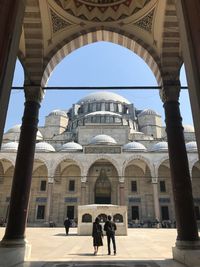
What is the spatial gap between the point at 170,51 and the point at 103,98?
3169 cm

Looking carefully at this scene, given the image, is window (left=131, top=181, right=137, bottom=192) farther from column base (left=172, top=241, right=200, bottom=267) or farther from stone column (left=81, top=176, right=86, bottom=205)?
column base (left=172, top=241, right=200, bottom=267)

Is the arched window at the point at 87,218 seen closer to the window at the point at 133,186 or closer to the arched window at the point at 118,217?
the arched window at the point at 118,217

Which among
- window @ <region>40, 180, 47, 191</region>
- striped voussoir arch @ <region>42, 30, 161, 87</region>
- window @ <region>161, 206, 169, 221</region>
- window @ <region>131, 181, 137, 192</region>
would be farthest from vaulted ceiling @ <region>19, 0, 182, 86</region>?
window @ <region>40, 180, 47, 191</region>

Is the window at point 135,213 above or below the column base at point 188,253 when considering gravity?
above

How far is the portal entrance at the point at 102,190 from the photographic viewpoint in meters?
24.3

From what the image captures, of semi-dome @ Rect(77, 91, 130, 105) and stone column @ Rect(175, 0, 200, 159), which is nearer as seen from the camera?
stone column @ Rect(175, 0, 200, 159)

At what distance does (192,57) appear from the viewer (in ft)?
8.59

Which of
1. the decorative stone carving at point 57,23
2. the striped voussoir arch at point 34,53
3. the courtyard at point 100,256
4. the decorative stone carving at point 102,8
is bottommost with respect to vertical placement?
the courtyard at point 100,256

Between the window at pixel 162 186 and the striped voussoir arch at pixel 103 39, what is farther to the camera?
the window at pixel 162 186

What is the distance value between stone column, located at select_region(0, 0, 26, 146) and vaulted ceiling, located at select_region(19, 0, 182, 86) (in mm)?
3245

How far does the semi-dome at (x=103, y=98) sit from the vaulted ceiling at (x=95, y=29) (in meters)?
30.6

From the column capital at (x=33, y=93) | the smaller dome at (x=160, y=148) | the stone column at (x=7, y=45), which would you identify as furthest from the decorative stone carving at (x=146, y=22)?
the smaller dome at (x=160, y=148)

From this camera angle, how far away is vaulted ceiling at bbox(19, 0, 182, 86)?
5.81 metres

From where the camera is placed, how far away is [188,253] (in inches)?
163
